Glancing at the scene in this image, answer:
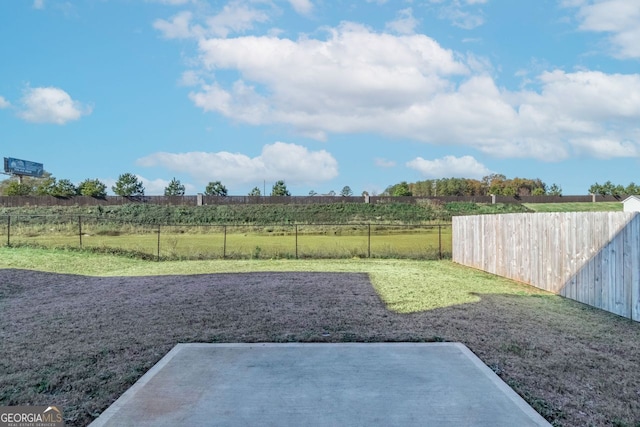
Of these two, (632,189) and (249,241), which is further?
(632,189)

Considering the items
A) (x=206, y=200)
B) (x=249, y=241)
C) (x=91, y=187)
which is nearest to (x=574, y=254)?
(x=249, y=241)

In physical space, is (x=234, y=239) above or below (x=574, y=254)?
below

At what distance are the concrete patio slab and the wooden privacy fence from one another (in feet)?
13.4

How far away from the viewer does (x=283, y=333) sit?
5.44 metres

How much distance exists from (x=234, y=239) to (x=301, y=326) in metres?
20.4

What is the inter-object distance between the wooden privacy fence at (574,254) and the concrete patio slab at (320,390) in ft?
13.4

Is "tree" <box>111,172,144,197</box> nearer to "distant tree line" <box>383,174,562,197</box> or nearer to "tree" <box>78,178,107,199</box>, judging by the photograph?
"tree" <box>78,178,107,199</box>

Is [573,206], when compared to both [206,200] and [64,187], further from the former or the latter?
[64,187]

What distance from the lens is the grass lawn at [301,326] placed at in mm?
3709

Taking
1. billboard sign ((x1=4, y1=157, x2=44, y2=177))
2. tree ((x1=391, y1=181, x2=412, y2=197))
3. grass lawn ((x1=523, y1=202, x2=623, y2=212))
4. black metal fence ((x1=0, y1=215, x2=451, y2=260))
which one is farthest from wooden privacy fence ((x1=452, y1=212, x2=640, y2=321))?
billboard sign ((x1=4, y1=157, x2=44, y2=177))

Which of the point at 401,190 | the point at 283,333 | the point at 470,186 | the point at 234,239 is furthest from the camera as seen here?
the point at 470,186

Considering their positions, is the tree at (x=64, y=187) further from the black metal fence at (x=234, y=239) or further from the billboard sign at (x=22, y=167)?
the black metal fence at (x=234, y=239)

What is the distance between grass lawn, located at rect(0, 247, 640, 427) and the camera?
12.2ft

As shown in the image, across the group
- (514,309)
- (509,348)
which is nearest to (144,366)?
(509,348)
